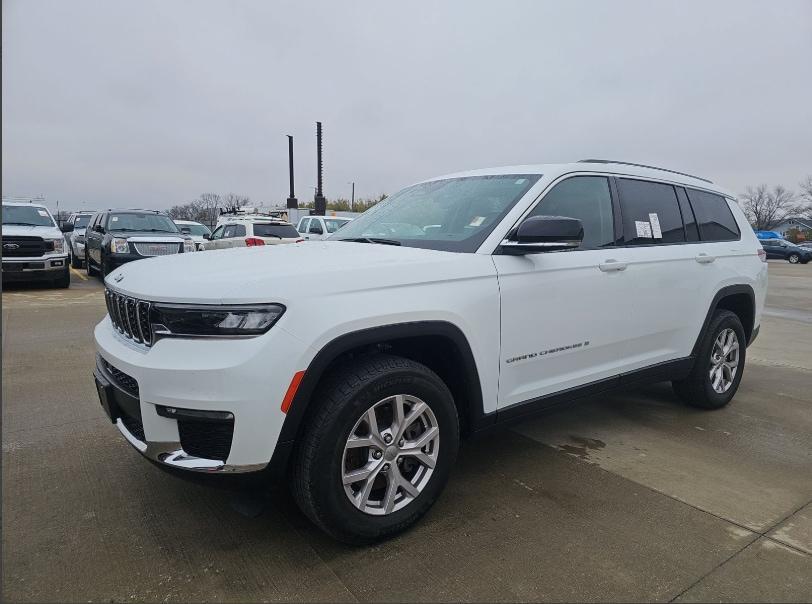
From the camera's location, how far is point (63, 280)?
37.8ft

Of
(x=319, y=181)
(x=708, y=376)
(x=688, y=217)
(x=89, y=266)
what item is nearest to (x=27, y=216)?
(x=89, y=266)

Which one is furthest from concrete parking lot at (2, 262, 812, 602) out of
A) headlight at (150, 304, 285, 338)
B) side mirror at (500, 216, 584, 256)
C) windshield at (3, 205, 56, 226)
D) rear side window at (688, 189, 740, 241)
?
windshield at (3, 205, 56, 226)

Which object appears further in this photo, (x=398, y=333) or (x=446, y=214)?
(x=446, y=214)

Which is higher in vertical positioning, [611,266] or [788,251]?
[611,266]

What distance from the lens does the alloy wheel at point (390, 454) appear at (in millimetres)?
2416

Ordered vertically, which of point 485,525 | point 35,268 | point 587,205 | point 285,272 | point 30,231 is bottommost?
point 485,525

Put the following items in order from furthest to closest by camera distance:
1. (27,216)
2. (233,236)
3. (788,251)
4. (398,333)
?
(788,251) → (233,236) → (27,216) → (398,333)

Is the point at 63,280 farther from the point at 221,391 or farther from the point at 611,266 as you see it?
the point at 611,266

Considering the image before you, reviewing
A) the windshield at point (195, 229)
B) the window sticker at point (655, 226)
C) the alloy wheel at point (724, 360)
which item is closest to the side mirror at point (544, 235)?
the window sticker at point (655, 226)

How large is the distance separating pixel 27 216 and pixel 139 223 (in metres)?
2.14

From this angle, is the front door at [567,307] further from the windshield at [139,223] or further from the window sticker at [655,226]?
the windshield at [139,223]

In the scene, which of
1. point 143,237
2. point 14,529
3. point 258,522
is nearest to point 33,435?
point 14,529

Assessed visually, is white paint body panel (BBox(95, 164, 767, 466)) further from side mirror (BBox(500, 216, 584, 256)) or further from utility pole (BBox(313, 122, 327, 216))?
utility pole (BBox(313, 122, 327, 216))

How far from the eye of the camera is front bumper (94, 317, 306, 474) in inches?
83.1
